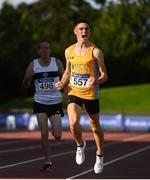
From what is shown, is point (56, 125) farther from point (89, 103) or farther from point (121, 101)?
point (121, 101)

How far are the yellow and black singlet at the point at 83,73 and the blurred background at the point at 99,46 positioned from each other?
33.5m

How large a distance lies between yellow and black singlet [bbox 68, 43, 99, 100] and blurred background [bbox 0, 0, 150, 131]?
33.5 metres

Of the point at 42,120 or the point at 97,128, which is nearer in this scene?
the point at 97,128

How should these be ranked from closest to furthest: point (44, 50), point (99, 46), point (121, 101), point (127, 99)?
point (44, 50), point (121, 101), point (127, 99), point (99, 46)

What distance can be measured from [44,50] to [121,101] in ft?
190

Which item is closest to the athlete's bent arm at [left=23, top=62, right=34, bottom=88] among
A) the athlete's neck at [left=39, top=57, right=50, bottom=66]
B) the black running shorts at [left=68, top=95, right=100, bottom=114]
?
the athlete's neck at [left=39, top=57, right=50, bottom=66]

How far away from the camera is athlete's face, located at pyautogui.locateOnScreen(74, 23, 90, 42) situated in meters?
11.3

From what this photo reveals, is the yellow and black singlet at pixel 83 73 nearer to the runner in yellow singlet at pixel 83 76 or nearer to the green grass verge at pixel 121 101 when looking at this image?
the runner in yellow singlet at pixel 83 76

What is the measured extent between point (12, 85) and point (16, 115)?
24968mm

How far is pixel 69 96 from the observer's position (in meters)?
11.8

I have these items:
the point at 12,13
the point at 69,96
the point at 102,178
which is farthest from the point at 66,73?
the point at 12,13

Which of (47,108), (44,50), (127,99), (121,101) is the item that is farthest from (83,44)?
(127,99)

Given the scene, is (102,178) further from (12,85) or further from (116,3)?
(116,3)

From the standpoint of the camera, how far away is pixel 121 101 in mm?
70812
